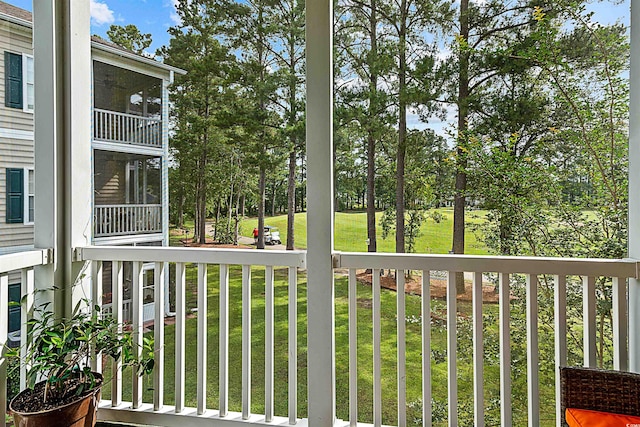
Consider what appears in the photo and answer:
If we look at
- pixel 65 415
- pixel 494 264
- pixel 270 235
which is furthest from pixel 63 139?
pixel 494 264

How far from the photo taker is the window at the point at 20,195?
6.63 feet

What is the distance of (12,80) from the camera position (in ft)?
6.65

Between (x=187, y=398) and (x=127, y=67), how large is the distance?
1883 mm

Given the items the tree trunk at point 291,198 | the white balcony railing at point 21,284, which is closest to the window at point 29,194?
the white balcony railing at point 21,284

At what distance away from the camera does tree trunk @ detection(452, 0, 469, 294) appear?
2.02 metres

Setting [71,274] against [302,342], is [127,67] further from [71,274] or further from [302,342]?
[302,342]

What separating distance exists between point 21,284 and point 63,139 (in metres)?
0.76

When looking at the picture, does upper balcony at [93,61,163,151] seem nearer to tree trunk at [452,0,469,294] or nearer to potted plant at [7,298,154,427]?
potted plant at [7,298,154,427]

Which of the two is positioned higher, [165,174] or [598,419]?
[165,174]

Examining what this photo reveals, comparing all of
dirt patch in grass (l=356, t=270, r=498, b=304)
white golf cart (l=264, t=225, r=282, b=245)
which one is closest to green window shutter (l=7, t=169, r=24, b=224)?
white golf cart (l=264, t=225, r=282, b=245)

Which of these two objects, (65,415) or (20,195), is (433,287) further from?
(20,195)

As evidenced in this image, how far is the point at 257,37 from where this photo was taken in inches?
86.5

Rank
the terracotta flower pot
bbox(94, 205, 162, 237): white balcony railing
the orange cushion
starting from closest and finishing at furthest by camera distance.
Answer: the orange cushion → the terracotta flower pot → bbox(94, 205, 162, 237): white balcony railing

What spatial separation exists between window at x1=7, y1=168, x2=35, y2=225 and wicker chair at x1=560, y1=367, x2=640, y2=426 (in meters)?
2.56
